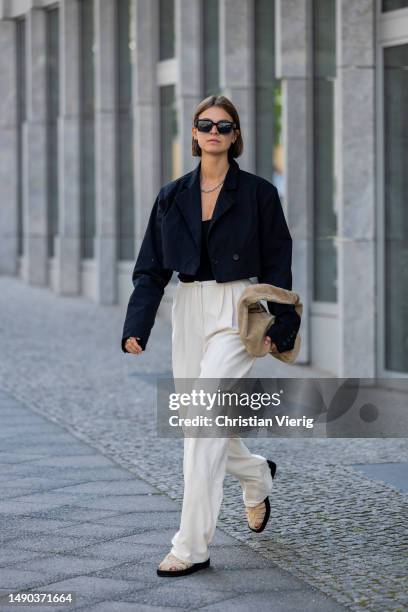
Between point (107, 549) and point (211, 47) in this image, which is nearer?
point (107, 549)

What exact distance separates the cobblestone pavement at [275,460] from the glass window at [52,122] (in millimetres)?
8265

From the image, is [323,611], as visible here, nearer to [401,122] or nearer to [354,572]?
[354,572]

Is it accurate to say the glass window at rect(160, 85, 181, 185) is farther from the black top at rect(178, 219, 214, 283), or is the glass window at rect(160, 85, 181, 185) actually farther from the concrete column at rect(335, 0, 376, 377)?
the black top at rect(178, 219, 214, 283)

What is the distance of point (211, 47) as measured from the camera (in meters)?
16.2

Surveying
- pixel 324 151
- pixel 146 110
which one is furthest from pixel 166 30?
pixel 324 151

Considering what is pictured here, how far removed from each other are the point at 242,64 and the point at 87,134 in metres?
7.73

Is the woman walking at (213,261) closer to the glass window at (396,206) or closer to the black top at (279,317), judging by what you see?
the black top at (279,317)

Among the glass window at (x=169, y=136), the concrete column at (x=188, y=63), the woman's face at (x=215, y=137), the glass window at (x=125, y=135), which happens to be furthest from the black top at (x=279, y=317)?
the glass window at (x=125, y=135)

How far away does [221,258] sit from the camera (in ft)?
18.4

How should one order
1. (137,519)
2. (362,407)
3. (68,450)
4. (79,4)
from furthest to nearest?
1. (79,4)
2. (362,407)
3. (68,450)
4. (137,519)

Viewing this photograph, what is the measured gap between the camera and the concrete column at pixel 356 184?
36.2 feet

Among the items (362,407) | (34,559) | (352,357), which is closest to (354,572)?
(34,559)

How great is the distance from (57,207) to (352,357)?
12.9m

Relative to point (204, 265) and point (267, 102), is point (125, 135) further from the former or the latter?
point (204, 265)
